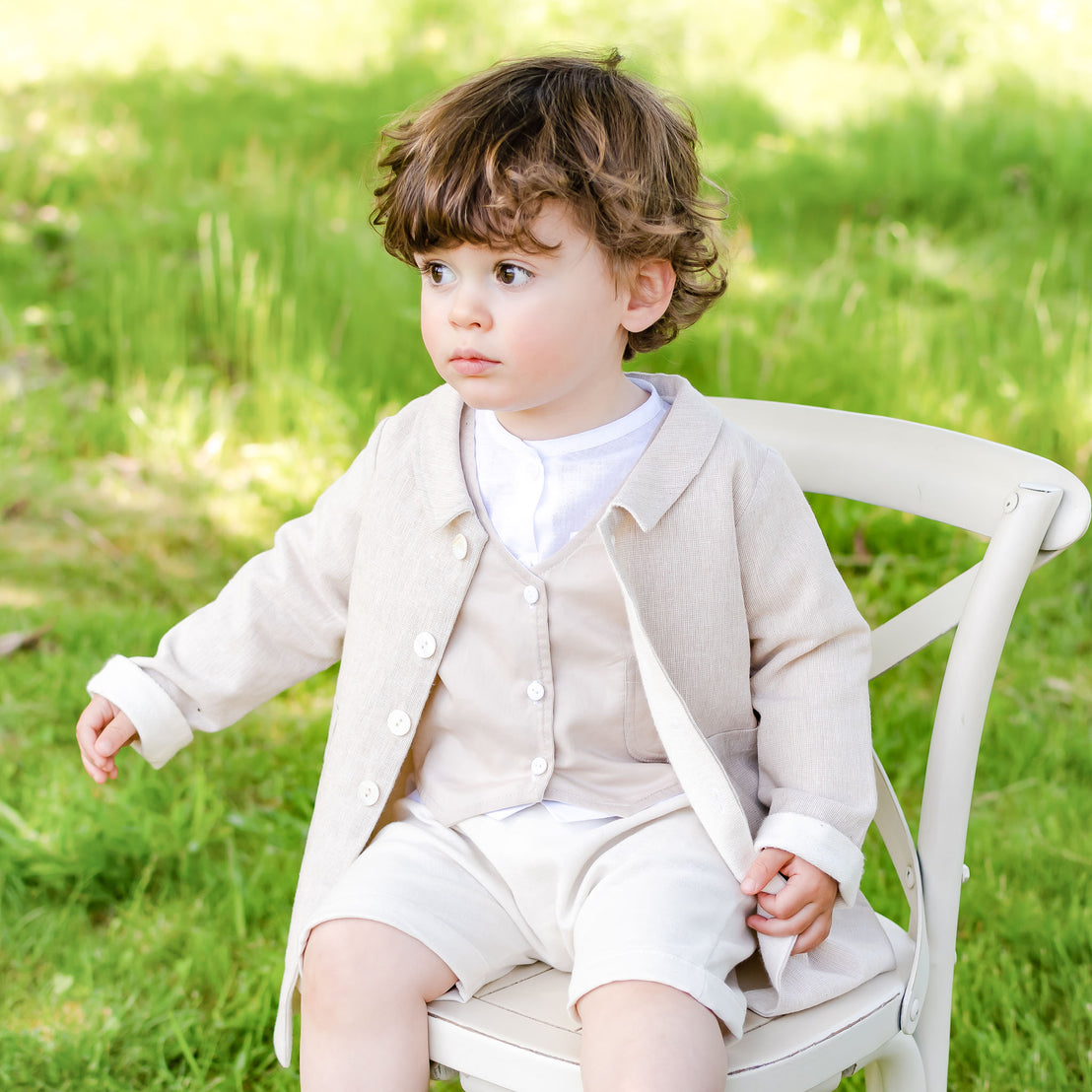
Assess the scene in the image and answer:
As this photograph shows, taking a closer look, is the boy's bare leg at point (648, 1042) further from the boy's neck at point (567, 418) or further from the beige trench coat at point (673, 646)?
the boy's neck at point (567, 418)

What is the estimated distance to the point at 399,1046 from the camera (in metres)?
1.27

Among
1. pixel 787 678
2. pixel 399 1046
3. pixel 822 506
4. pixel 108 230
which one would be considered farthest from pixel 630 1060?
pixel 108 230

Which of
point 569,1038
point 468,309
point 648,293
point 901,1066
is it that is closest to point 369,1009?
point 569,1038

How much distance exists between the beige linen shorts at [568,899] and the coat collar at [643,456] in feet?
1.03

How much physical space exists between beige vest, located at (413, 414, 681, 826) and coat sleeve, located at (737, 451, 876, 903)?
0.41 feet

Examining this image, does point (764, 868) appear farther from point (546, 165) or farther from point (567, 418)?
point (546, 165)

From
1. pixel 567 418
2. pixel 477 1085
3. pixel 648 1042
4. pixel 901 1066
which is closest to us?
pixel 648 1042

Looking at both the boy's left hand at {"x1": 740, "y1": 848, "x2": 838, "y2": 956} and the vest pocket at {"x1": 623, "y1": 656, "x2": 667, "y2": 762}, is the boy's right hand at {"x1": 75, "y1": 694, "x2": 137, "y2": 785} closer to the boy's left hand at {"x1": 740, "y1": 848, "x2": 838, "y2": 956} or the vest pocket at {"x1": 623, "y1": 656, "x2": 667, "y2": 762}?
the vest pocket at {"x1": 623, "y1": 656, "x2": 667, "y2": 762}

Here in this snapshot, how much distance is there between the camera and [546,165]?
138 cm

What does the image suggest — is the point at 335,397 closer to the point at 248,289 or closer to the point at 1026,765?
the point at 248,289

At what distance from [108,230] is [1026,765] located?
9.28 ft

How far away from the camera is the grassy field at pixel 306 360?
2113mm

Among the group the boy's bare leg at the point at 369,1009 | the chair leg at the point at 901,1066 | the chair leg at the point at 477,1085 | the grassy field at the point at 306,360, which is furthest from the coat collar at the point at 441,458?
the grassy field at the point at 306,360

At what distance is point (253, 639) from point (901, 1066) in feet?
2.68
